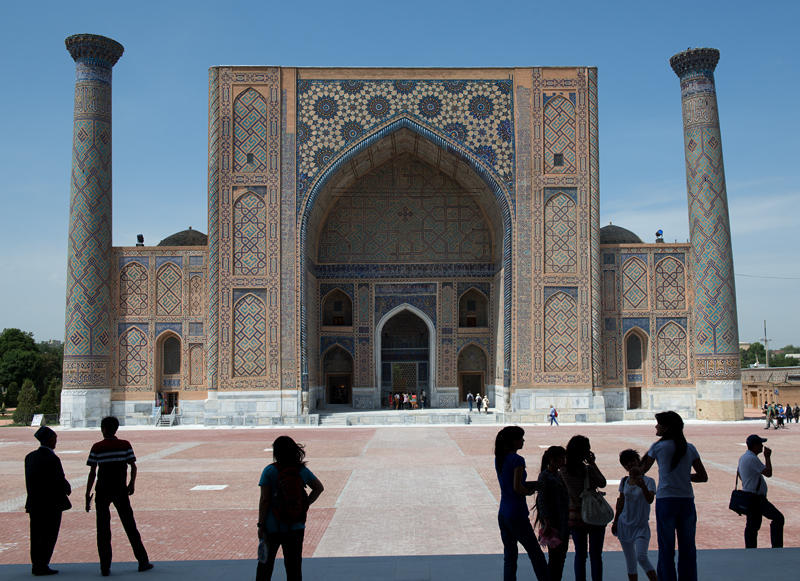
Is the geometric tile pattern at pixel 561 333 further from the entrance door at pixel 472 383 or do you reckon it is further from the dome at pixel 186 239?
the dome at pixel 186 239

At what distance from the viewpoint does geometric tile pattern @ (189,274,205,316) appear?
20.7 m

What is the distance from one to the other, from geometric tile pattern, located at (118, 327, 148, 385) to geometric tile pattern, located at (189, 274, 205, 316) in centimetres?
165

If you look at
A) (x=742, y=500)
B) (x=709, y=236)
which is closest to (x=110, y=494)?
(x=742, y=500)

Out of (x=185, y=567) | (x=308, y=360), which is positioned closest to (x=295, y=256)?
(x=308, y=360)

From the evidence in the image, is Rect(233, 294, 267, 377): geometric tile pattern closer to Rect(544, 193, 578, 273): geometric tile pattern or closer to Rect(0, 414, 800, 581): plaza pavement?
Rect(0, 414, 800, 581): plaza pavement

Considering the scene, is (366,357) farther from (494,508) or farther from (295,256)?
(494,508)

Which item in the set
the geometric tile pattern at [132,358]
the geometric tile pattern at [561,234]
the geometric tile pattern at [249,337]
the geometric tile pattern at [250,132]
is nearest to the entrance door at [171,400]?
the geometric tile pattern at [132,358]

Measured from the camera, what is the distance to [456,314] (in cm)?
2319

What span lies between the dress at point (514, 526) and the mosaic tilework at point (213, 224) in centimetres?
1679

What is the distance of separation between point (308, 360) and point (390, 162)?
7.17 metres

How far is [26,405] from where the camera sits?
24500 millimetres

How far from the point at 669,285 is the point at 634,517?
59.0 ft

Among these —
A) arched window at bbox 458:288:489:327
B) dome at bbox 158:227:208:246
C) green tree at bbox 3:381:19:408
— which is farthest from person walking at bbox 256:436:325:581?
green tree at bbox 3:381:19:408

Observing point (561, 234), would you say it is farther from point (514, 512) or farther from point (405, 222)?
point (514, 512)
